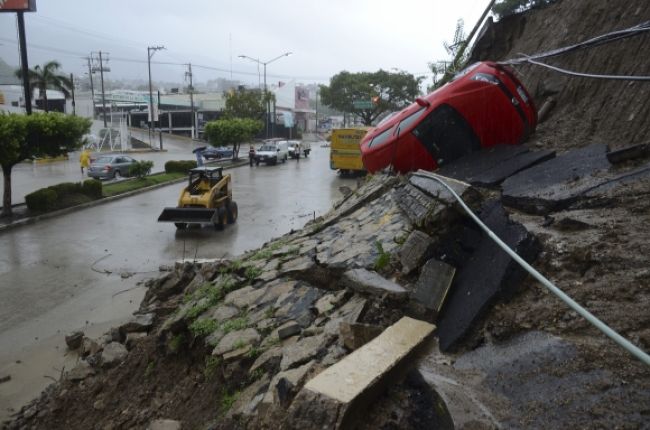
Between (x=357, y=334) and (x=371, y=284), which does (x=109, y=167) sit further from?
(x=357, y=334)

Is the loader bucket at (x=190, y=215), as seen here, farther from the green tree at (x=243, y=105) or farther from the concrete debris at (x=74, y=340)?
the green tree at (x=243, y=105)

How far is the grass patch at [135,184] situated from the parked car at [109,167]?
2355mm

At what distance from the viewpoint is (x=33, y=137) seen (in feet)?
53.3

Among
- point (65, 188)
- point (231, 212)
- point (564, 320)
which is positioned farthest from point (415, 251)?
point (65, 188)

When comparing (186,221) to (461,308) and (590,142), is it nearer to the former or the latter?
(590,142)

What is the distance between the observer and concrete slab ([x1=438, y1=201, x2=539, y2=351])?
3.63 metres

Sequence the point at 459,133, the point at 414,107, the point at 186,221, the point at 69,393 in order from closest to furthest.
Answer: the point at 69,393, the point at 459,133, the point at 414,107, the point at 186,221

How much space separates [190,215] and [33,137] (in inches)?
272

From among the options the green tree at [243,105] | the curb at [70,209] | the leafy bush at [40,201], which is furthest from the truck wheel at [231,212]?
the green tree at [243,105]

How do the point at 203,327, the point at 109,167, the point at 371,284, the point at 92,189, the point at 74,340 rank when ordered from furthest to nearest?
the point at 109,167
the point at 92,189
the point at 74,340
the point at 203,327
the point at 371,284

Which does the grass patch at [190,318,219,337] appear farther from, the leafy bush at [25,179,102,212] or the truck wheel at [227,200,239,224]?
the leafy bush at [25,179,102,212]

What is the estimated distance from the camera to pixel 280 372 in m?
3.62

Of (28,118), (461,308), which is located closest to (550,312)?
(461,308)

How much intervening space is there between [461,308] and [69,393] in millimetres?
4421
